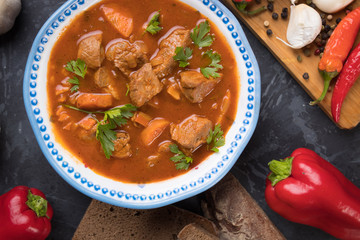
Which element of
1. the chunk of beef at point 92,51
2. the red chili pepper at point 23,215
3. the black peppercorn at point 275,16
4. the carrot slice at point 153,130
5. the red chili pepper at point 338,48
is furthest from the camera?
the black peppercorn at point 275,16

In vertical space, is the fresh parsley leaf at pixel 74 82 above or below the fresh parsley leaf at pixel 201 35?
below

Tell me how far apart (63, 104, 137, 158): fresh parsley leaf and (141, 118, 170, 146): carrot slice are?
0.80 ft

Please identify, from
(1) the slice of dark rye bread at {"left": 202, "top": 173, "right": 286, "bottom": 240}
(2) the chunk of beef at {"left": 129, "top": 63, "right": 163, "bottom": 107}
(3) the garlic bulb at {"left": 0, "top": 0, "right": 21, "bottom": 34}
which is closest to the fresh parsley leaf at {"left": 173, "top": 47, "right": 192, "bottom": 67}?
(2) the chunk of beef at {"left": 129, "top": 63, "right": 163, "bottom": 107}

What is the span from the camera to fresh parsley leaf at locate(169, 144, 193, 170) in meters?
4.26

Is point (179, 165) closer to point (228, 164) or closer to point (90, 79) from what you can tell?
point (228, 164)

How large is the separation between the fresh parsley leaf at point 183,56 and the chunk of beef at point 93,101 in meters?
0.81

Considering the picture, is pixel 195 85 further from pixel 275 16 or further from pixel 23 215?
pixel 23 215

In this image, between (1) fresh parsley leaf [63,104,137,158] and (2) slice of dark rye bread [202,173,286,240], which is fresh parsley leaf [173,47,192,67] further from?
(2) slice of dark rye bread [202,173,286,240]

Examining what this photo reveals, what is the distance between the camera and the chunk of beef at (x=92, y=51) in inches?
158

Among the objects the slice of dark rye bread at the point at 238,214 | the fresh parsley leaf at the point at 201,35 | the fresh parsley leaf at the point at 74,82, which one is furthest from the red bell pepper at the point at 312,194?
the fresh parsley leaf at the point at 74,82

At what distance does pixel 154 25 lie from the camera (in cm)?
411

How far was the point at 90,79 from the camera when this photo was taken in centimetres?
420

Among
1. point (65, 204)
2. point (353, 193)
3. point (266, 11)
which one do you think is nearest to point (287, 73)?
point (266, 11)

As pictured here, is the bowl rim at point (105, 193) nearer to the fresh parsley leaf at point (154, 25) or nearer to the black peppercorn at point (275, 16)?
the fresh parsley leaf at point (154, 25)
